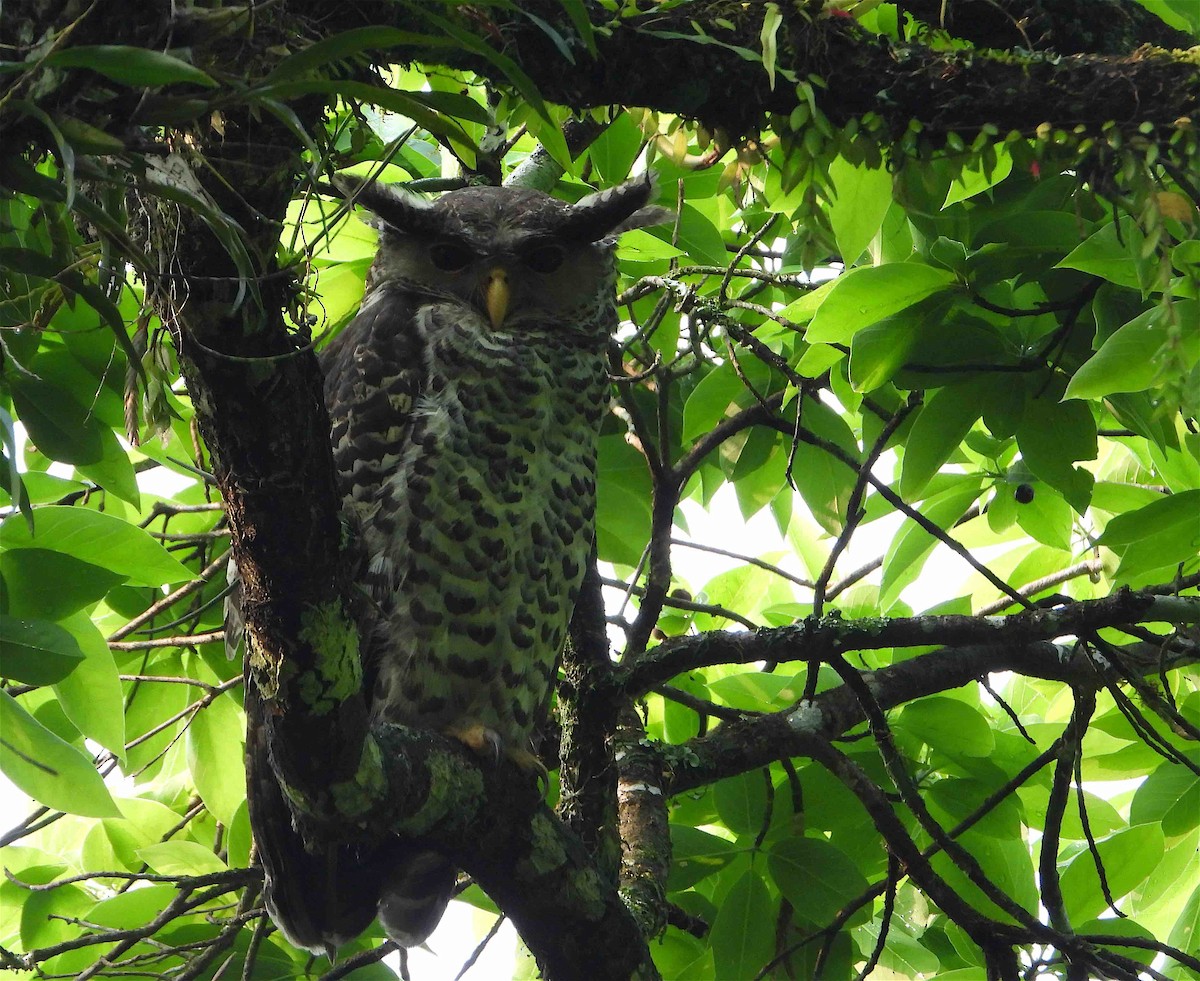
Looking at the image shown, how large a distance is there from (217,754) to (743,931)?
132cm

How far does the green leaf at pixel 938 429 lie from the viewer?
2428 mm

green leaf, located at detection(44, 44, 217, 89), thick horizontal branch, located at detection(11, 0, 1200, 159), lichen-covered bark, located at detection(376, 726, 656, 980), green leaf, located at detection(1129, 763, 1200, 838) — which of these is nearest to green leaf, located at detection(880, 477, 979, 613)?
green leaf, located at detection(1129, 763, 1200, 838)

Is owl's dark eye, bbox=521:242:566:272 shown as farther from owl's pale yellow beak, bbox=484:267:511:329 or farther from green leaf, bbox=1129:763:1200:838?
green leaf, bbox=1129:763:1200:838

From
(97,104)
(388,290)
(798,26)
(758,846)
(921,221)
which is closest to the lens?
(97,104)

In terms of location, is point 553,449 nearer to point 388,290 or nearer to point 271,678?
point 388,290

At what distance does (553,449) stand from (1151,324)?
1265mm

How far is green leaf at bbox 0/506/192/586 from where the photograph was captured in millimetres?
2180

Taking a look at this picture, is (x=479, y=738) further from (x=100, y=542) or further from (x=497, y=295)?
(x=497, y=295)

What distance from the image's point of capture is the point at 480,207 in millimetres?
2904

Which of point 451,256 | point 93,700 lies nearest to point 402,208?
point 451,256

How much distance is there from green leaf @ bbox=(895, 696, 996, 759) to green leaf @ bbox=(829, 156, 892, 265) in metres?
1.17

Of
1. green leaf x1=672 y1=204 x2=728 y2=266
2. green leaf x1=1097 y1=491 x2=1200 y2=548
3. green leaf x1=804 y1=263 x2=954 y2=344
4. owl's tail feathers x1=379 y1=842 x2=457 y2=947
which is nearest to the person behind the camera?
green leaf x1=804 y1=263 x2=954 y2=344

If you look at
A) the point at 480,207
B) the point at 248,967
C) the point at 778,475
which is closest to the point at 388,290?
the point at 480,207

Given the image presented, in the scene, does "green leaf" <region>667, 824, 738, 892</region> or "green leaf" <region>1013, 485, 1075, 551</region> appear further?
"green leaf" <region>1013, 485, 1075, 551</region>
